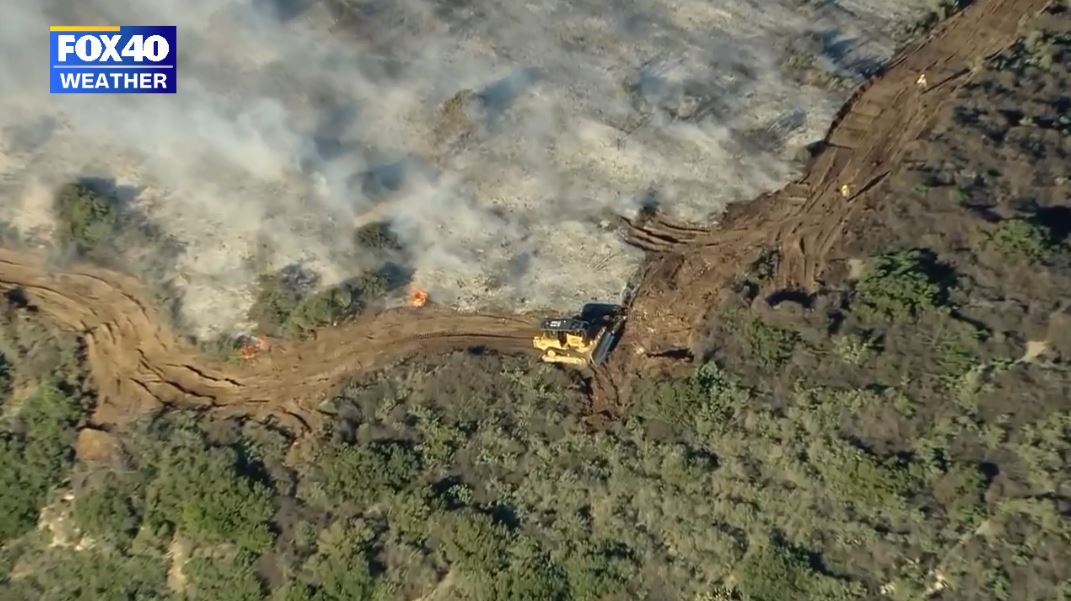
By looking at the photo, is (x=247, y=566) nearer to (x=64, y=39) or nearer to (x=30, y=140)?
(x=30, y=140)

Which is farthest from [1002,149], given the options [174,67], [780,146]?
[174,67]

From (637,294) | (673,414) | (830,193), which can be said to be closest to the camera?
(673,414)

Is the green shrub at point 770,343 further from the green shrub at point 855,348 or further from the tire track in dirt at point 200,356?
the tire track in dirt at point 200,356

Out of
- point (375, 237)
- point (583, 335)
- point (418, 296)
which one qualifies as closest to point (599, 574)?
point (583, 335)

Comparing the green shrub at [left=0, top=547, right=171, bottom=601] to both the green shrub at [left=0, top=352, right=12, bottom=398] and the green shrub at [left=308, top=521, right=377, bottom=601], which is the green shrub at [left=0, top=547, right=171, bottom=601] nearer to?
the green shrub at [left=308, top=521, right=377, bottom=601]

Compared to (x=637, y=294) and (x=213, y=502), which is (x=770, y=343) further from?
(x=213, y=502)

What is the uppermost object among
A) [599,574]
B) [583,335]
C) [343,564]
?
[583,335]
